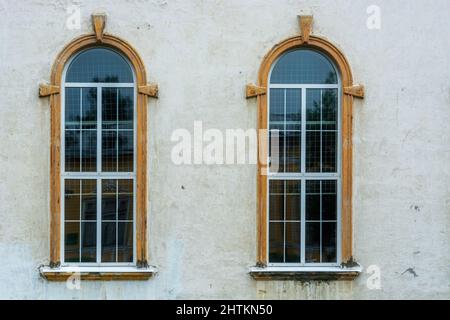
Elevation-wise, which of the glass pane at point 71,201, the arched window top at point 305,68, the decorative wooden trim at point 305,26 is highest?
the decorative wooden trim at point 305,26

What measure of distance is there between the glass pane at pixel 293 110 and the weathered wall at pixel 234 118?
0.46m

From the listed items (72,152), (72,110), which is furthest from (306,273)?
(72,110)

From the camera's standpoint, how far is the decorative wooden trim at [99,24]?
24.2 feet

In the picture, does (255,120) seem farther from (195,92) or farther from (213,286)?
(213,286)

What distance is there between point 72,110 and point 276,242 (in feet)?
9.73

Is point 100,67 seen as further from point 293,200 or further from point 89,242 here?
point 293,200

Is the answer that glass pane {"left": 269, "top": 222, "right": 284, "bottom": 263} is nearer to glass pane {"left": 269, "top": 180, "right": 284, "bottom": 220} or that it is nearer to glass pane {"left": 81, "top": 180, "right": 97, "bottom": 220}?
glass pane {"left": 269, "top": 180, "right": 284, "bottom": 220}

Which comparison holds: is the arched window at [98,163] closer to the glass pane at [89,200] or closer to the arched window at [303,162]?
the glass pane at [89,200]

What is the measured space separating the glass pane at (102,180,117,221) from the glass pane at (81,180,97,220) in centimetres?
11

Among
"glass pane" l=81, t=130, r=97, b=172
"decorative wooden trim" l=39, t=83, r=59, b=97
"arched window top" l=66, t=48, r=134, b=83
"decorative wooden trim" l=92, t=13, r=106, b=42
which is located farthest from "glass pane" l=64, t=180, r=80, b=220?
"decorative wooden trim" l=92, t=13, r=106, b=42

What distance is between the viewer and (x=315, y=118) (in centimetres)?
Result: 758

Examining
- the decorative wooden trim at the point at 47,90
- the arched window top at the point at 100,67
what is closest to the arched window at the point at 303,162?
the arched window top at the point at 100,67

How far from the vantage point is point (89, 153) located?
7.56 m
